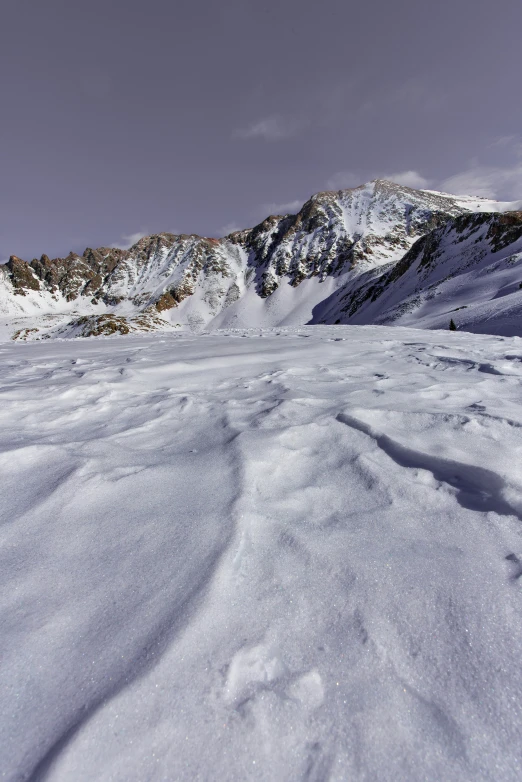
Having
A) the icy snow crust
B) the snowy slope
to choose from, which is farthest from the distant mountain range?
the icy snow crust

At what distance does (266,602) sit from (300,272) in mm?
110648

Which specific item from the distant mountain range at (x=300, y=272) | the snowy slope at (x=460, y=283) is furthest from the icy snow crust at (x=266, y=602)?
the distant mountain range at (x=300, y=272)

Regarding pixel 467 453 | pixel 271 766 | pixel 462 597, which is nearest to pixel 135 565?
pixel 271 766

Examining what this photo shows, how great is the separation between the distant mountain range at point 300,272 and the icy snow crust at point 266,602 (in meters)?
25.9

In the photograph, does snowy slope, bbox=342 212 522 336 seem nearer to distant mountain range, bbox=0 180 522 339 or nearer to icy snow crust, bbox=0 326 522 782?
distant mountain range, bbox=0 180 522 339

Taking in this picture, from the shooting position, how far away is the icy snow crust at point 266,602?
1.08 meters

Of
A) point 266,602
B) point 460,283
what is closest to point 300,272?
point 460,283

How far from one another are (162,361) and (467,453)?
19.4ft

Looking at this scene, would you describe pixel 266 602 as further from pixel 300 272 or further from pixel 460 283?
pixel 300 272

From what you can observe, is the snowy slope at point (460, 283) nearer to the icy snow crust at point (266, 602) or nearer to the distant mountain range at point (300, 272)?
the distant mountain range at point (300, 272)

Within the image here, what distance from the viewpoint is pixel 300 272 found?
4141 inches

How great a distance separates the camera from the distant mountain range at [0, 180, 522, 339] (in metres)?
37.4

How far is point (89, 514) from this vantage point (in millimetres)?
2166

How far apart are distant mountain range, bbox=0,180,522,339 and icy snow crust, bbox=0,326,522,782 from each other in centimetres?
2593
